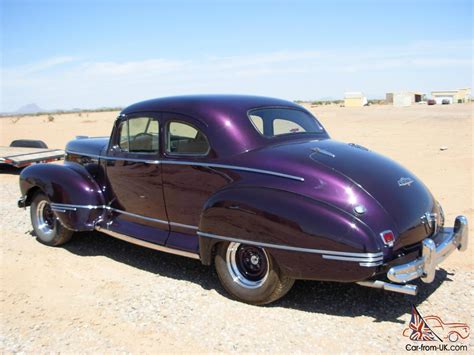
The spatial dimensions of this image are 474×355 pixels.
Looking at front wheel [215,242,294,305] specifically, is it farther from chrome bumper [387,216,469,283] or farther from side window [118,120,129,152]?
side window [118,120,129,152]

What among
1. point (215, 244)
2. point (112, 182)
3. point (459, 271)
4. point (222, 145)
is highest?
point (222, 145)

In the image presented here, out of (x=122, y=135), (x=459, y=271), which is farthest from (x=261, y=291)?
(x=122, y=135)

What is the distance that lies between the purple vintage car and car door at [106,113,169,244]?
0.6 inches

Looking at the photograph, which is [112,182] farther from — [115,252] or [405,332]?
[405,332]

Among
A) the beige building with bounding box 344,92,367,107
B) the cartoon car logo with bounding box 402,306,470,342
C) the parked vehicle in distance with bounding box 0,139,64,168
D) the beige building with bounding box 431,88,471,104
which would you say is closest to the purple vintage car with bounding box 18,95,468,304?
the cartoon car logo with bounding box 402,306,470,342

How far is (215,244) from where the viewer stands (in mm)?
4363

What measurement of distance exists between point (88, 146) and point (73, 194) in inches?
31.5

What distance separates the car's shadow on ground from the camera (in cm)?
418

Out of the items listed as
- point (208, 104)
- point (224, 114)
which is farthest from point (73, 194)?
point (224, 114)

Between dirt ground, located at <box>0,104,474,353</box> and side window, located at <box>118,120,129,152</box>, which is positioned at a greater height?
side window, located at <box>118,120,129,152</box>

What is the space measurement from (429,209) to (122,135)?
→ 11.3 feet

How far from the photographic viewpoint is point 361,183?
13.0 ft

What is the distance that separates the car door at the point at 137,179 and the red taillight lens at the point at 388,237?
220 cm

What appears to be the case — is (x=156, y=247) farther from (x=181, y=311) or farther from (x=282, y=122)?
(x=282, y=122)
